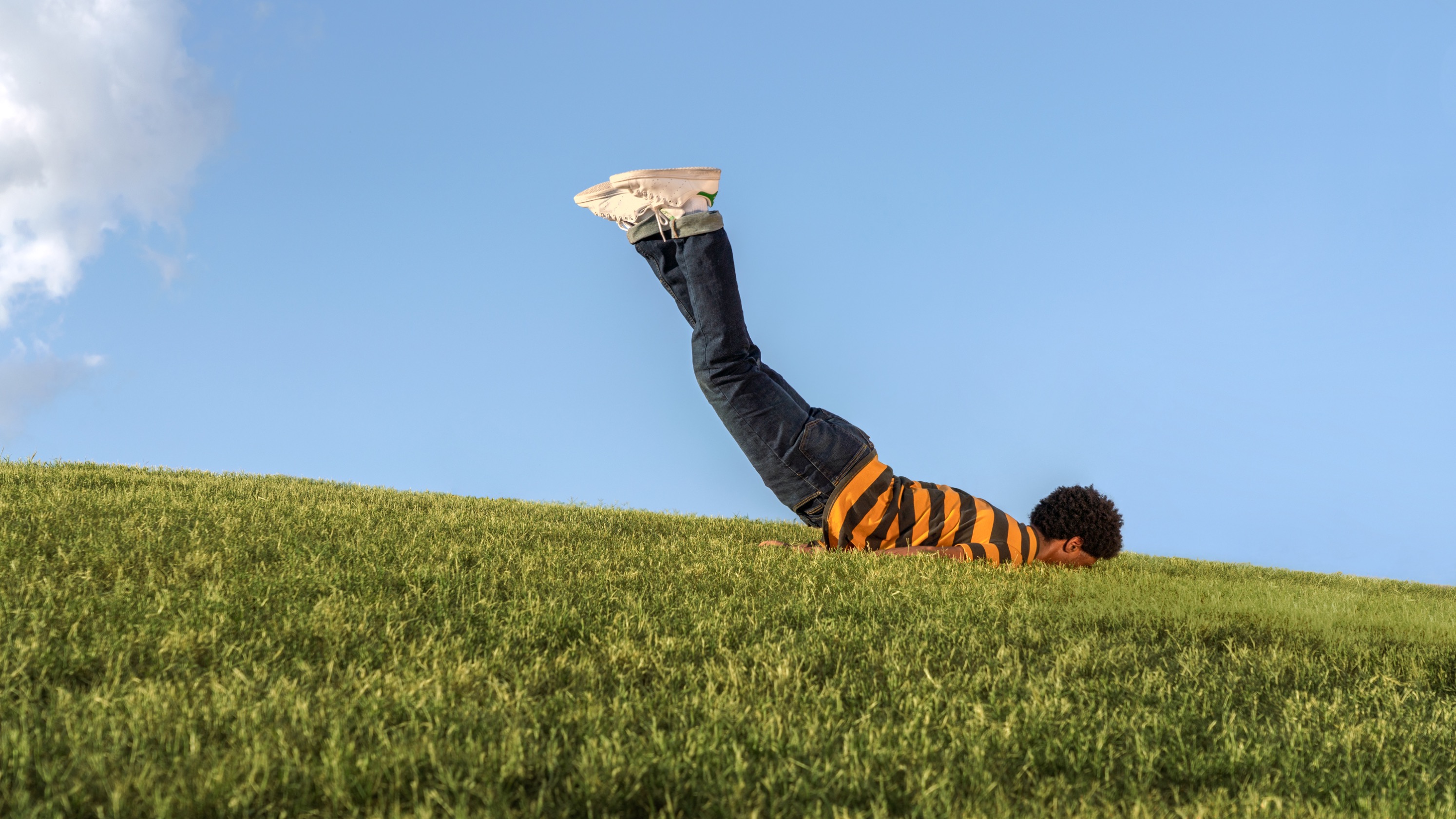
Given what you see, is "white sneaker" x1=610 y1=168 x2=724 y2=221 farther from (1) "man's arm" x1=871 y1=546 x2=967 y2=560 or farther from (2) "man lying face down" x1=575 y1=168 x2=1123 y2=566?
(1) "man's arm" x1=871 y1=546 x2=967 y2=560

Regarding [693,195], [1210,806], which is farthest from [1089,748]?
[693,195]

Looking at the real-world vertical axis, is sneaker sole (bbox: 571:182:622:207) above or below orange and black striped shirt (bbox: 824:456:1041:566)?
above

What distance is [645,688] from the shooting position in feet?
8.54

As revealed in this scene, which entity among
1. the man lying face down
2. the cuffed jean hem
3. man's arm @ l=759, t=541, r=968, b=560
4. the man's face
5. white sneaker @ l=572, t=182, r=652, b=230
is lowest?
man's arm @ l=759, t=541, r=968, b=560

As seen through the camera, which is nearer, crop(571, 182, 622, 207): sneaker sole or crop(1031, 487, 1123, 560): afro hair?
crop(571, 182, 622, 207): sneaker sole

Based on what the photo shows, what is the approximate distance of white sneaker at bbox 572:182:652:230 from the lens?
5.02 m

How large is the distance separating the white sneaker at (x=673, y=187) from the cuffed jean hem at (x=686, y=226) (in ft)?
0.15

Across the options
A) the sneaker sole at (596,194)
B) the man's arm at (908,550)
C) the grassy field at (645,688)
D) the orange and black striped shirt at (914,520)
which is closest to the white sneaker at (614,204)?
the sneaker sole at (596,194)

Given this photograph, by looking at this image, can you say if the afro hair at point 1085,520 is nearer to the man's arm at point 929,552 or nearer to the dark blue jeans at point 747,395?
the man's arm at point 929,552

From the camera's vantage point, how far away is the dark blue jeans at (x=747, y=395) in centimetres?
509

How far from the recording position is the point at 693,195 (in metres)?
4.97

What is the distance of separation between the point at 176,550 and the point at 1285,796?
4518 mm

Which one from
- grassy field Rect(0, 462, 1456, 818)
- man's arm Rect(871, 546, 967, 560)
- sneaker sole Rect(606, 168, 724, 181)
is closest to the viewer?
grassy field Rect(0, 462, 1456, 818)

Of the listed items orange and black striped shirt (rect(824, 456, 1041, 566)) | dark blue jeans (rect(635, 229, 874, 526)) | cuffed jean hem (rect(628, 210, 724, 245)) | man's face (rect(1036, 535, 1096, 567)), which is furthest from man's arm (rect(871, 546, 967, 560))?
cuffed jean hem (rect(628, 210, 724, 245))
